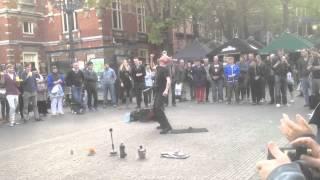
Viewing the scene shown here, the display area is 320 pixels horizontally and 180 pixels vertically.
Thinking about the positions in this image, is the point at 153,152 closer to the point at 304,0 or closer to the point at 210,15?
the point at 210,15

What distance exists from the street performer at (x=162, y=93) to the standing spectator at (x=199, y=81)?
25.2 ft

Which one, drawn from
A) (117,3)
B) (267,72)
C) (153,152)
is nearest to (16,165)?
(153,152)

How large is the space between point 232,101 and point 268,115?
5.29 m

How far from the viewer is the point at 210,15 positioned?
39.0 metres

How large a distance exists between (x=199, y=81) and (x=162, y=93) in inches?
329

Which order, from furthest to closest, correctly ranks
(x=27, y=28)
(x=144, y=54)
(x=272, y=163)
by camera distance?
(x=144, y=54), (x=27, y=28), (x=272, y=163)

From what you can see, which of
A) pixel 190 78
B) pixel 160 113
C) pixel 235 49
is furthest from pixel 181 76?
pixel 160 113

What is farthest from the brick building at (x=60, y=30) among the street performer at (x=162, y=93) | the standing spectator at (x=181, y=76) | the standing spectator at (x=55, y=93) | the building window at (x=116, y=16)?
the street performer at (x=162, y=93)

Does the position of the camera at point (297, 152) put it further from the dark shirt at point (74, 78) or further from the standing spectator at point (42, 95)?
the dark shirt at point (74, 78)

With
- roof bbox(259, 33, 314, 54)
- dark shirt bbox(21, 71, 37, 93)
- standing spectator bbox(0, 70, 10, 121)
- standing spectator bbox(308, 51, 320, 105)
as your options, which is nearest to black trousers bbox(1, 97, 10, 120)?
standing spectator bbox(0, 70, 10, 121)

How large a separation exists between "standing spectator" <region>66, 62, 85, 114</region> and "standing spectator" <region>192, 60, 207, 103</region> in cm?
445

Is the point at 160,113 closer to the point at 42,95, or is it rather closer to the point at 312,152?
the point at 42,95

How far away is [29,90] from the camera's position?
16.2 m

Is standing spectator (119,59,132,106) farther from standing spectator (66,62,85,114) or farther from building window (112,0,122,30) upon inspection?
building window (112,0,122,30)
